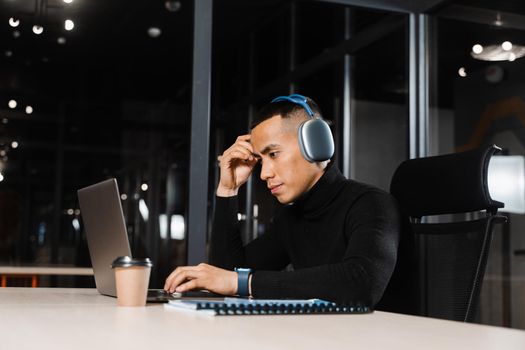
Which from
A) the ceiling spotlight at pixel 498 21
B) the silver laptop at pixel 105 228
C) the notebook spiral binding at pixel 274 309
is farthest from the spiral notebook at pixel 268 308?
the ceiling spotlight at pixel 498 21

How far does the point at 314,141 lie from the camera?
71.8 inches

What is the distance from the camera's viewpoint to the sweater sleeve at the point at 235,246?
2.30 metres

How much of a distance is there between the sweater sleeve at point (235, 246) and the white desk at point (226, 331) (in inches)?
37.7

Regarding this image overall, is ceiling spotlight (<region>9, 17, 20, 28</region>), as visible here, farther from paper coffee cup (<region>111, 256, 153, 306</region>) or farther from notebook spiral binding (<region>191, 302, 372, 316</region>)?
notebook spiral binding (<region>191, 302, 372, 316</region>)

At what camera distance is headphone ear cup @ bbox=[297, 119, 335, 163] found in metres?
1.81

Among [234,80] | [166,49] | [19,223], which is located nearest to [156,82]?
[166,49]

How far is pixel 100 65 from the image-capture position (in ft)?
18.8

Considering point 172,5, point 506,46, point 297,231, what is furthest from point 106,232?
point 172,5

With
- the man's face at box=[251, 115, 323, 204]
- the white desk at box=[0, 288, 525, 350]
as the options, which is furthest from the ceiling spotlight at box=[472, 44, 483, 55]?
the white desk at box=[0, 288, 525, 350]

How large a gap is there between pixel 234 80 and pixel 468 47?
2.59 metres

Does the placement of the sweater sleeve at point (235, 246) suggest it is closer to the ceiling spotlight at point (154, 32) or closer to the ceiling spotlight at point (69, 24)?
the ceiling spotlight at point (69, 24)

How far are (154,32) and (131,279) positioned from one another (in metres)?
4.67

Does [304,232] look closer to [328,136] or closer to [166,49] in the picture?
[328,136]

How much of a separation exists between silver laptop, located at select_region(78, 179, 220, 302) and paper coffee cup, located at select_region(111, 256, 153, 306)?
135 millimetres
